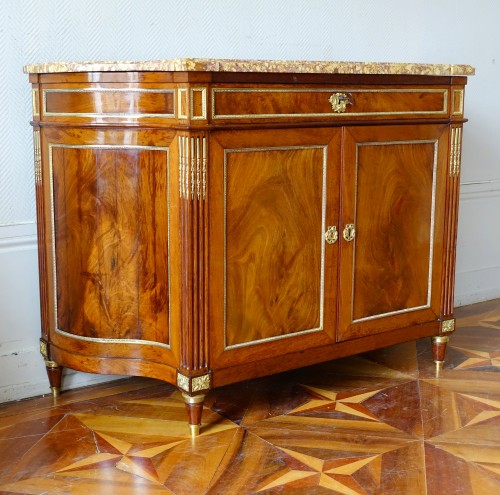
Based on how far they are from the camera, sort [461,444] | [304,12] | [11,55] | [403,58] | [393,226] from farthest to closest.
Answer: [403,58] → [304,12] → [393,226] → [11,55] → [461,444]

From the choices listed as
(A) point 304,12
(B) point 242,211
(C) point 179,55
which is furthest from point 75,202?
(A) point 304,12

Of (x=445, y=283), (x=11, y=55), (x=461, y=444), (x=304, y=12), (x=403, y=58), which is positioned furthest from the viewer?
(x=403, y=58)

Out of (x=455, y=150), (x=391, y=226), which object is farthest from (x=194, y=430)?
(x=455, y=150)

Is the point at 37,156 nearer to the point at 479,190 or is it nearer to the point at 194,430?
the point at 194,430

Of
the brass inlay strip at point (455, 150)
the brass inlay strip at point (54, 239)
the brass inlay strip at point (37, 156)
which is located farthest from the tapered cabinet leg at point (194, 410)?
the brass inlay strip at point (455, 150)

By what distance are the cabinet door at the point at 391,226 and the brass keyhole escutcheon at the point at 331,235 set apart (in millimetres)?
32

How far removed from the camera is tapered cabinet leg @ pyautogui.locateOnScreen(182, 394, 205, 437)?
6.37 ft

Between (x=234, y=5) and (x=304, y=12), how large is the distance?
26cm

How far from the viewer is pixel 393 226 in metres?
2.23

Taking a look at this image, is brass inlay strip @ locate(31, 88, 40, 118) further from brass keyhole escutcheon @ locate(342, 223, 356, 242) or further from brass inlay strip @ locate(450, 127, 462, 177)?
brass inlay strip @ locate(450, 127, 462, 177)

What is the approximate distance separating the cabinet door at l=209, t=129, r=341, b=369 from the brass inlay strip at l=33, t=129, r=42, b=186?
48cm

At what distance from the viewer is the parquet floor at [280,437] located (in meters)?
1.74

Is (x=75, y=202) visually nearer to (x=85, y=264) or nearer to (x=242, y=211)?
(x=85, y=264)

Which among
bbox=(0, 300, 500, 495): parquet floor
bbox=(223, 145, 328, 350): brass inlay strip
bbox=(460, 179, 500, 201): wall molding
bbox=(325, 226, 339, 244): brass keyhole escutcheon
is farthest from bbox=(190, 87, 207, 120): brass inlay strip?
bbox=(460, 179, 500, 201): wall molding
